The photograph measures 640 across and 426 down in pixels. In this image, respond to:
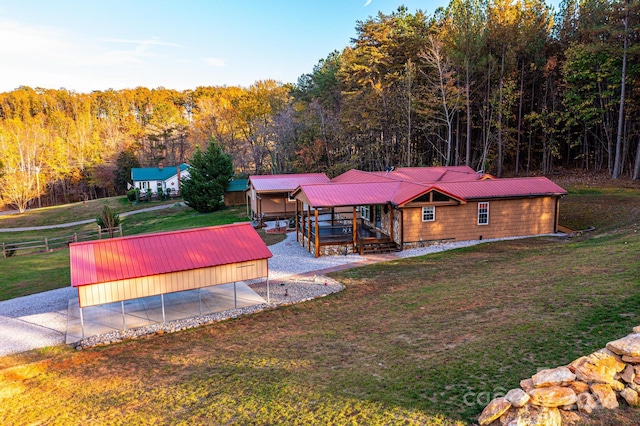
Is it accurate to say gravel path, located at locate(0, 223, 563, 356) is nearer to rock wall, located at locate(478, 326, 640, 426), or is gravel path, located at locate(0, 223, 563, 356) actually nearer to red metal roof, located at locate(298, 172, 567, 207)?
red metal roof, located at locate(298, 172, 567, 207)

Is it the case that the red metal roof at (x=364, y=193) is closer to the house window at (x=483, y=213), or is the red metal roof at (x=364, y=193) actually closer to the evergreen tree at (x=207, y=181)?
the house window at (x=483, y=213)

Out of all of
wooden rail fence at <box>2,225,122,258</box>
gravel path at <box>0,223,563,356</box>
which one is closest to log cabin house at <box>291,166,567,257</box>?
gravel path at <box>0,223,563,356</box>

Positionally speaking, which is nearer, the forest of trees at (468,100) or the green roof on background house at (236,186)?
the forest of trees at (468,100)

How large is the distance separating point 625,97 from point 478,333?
1202 inches

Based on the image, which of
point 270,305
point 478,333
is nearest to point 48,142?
point 270,305

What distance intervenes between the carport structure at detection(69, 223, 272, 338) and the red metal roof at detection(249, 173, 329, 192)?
1444cm

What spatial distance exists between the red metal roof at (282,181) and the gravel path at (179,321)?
857 centimetres

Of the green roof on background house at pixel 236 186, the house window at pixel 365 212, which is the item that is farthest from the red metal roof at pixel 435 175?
the green roof on background house at pixel 236 186

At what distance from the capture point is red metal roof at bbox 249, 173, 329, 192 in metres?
28.5

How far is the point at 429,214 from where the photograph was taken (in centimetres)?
2039

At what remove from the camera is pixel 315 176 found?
3033 centimetres

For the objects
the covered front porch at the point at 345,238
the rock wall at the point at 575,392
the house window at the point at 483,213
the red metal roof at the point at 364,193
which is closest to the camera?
the rock wall at the point at 575,392

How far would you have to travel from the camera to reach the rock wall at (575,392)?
502 cm

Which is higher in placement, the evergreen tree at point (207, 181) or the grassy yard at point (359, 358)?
the evergreen tree at point (207, 181)
